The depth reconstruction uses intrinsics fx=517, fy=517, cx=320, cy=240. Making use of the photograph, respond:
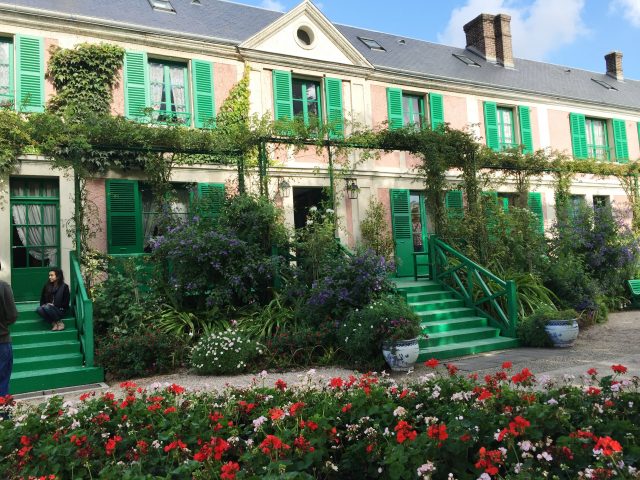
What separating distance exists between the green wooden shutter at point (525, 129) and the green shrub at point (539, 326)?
830 cm

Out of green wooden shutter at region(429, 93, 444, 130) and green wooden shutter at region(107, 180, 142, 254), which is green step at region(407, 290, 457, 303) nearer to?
green wooden shutter at region(107, 180, 142, 254)

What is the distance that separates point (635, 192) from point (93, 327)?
15798mm

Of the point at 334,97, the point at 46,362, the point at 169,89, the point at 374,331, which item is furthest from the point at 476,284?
the point at 169,89

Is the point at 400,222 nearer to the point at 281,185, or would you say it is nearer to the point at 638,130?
the point at 281,185

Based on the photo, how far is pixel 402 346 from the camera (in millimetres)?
6289

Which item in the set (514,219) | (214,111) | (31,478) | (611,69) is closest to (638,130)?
(611,69)

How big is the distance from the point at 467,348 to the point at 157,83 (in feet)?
26.4

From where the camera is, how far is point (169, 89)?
36.0ft

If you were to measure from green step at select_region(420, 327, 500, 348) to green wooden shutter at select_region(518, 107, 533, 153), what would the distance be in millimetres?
8439

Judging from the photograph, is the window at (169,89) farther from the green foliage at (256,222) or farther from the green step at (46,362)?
the green step at (46,362)

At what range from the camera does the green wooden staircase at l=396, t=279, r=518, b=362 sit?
757 centimetres

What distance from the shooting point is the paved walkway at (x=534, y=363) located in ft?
19.4

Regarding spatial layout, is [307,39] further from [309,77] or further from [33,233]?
[33,233]

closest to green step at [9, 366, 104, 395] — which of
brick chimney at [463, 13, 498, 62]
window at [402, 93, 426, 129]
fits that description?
window at [402, 93, 426, 129]
